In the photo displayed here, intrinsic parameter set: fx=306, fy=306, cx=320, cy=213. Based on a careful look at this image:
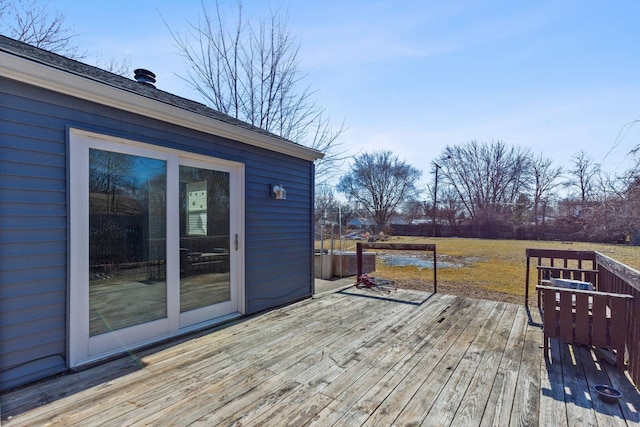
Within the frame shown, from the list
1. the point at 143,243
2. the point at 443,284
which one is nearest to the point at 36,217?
the point at 143,243

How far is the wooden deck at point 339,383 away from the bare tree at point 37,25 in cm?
999

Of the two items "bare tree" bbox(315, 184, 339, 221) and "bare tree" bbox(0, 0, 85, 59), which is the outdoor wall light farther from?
"bare tree" bbox(315, 184, 339, 221)

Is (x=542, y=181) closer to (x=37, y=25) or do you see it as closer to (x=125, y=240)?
(x=125, y=240)

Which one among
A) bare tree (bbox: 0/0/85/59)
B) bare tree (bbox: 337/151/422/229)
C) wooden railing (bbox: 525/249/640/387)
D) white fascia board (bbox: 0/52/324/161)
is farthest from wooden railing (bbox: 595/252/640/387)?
bare tree (bbox: 337/151/422/229)

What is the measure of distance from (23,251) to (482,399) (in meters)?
3.37

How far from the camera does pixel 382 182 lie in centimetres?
3088

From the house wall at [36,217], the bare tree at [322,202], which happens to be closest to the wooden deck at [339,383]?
the house wall at [36,217]

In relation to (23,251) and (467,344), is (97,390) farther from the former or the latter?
(467,344)

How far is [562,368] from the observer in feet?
8.35

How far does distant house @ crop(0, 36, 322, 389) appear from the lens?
2.17 m

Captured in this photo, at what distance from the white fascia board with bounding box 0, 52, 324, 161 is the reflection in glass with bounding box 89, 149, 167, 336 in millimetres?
440

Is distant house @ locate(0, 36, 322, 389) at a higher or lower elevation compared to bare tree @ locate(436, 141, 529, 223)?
lower

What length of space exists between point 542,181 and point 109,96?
32178mm

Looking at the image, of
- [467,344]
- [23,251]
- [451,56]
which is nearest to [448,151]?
[451,56]
